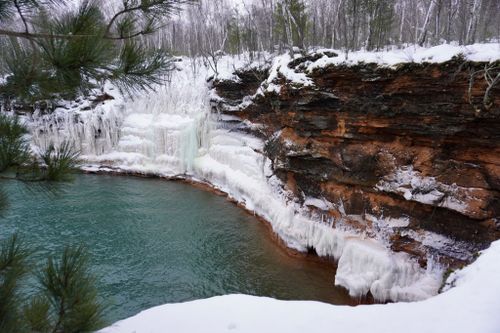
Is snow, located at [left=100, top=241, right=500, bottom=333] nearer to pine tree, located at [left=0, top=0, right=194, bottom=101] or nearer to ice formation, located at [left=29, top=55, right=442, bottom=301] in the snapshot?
pine tree, located at [left=0, top=0, right=194, bottom=101]

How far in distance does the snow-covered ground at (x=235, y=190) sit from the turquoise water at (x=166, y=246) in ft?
2.55

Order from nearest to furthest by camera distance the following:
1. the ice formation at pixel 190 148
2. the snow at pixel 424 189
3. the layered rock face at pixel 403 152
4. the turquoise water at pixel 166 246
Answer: the layered rock face at pixel 403 152 → the snow at pixel 424 189 → the turquoise water at pixel 166 246 → the ice formation at pixel 190 148

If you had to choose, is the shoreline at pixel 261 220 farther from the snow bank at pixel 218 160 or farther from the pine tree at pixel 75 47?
the pine tree at pixel 75 47

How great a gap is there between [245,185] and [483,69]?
31.2 feet

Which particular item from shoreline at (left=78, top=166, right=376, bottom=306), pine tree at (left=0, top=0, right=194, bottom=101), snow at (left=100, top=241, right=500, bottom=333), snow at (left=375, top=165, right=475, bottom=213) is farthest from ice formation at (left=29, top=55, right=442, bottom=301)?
pine tree at (left=0, top=0, right=194, bottom=101)

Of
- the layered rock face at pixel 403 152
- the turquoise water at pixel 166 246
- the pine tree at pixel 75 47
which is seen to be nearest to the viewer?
the pine tree at pixel 75 47

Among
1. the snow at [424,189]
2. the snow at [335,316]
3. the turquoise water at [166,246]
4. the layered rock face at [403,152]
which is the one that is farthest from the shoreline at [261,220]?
the snow at [424,189]

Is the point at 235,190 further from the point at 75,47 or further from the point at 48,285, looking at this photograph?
the point at 75,47

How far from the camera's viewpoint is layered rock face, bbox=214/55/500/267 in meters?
6.82

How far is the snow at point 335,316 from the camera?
3334 millimetres

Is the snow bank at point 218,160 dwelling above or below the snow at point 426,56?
below

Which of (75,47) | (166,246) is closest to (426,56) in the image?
(75,47)

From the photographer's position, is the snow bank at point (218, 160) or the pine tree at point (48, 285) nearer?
the pine tree at point (48, 285)

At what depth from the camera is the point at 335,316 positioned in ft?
12.1
